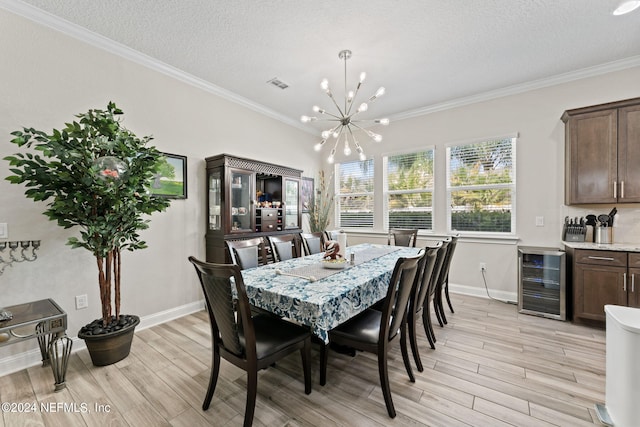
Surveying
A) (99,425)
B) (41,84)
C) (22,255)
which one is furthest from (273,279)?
(41,84)

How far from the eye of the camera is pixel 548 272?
130 inches

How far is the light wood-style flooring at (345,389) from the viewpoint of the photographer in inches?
66.1

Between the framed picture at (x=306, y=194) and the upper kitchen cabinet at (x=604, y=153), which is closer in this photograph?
the upper kitchen cabinet at (x=604, y=153)

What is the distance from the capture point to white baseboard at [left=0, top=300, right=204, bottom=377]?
2.19m

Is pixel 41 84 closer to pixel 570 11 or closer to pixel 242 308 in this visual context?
pixel 242 308

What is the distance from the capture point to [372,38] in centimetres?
270

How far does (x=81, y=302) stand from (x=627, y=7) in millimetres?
5734

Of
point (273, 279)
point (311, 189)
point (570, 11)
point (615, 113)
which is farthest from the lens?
point (311, 189)

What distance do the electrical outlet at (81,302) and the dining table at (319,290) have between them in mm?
1816

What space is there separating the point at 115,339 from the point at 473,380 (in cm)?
296

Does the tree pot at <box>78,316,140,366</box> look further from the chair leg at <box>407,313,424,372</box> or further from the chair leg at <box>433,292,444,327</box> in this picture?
the chair leg at <box>433,292,444,327</box>

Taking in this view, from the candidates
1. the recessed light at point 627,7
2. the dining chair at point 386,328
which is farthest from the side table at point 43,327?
the recessed light at point 627,7

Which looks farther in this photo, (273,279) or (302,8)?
(302,8)

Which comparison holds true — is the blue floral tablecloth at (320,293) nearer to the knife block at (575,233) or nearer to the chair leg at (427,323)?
the chair leg at (427,323)
